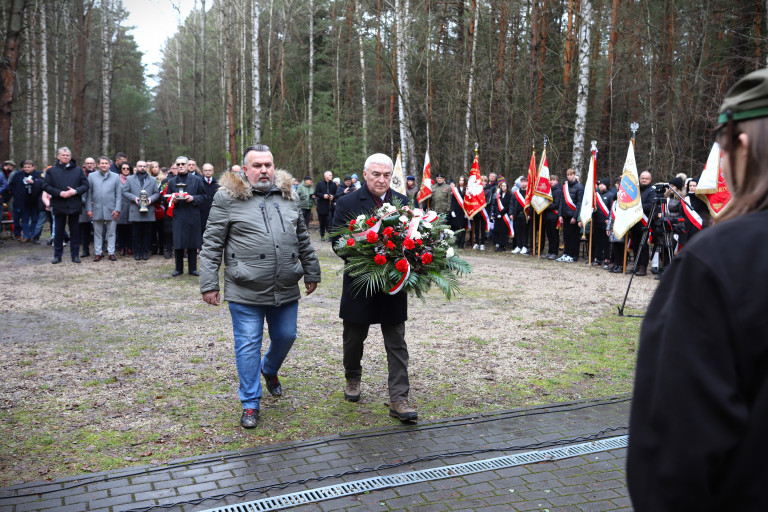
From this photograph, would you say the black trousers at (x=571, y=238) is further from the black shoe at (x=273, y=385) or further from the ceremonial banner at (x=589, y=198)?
the black shoe at (x=273, y=385)

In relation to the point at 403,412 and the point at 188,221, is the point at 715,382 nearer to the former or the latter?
the point at 403,412

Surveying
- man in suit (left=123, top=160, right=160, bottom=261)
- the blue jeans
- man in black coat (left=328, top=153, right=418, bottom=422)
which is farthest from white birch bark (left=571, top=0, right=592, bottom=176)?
the blue jeans

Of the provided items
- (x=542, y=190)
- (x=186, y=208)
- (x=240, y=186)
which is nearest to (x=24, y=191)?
(x=186, y=208)

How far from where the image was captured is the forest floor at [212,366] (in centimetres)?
506

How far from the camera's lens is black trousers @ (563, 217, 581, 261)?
17875 millimetres

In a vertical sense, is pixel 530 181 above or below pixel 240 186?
above

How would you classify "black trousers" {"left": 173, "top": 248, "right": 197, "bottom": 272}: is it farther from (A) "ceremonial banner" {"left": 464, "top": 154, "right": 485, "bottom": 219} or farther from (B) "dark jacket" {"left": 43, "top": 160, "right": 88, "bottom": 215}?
(A) "ceremonial banner" {"left": 464, "top": 154, "right": 485, "bottom": 219}

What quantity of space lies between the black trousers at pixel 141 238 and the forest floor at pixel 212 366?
9.93 feet

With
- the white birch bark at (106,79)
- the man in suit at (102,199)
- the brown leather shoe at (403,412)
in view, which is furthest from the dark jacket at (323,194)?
the brown leather shoe at (403,412)

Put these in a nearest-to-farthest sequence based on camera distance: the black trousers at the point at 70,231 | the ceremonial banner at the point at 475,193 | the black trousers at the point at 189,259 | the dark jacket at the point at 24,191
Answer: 1. the black trousers at the point at 189,259
2. the black trousers at the point at 70,231
3. the dark jacket at the point at 24,191
4. the ceremonial banner at the point at 475,193

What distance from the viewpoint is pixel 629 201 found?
1455cm

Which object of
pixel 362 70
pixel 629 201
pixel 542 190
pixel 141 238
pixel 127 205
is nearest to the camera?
pixel 629 201

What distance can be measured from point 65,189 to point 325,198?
358 inches

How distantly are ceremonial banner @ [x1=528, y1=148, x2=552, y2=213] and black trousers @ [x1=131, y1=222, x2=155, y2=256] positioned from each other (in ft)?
33.9
